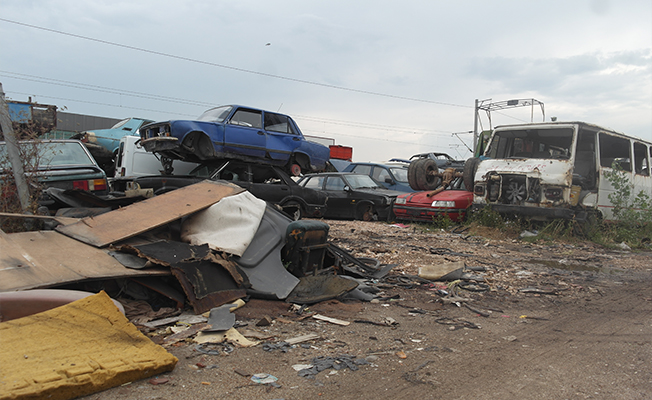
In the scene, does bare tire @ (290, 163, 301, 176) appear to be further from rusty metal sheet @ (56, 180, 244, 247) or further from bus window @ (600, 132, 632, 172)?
bus window @ (600, 132, 632, 172)

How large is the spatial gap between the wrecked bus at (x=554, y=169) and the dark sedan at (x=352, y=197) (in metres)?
2.41

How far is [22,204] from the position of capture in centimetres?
502

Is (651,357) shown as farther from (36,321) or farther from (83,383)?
(36,321)

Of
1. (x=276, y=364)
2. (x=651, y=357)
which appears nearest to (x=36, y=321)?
(x=276, y=364)

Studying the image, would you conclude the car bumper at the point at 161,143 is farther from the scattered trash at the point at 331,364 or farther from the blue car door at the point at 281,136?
the scattered trash at the point at 331,364

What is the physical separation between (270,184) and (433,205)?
12.8ft

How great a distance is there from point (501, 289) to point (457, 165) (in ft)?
37.8

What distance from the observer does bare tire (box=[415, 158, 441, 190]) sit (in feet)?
36.8

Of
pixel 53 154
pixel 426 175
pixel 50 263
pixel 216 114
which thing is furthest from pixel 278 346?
pixel 426 175

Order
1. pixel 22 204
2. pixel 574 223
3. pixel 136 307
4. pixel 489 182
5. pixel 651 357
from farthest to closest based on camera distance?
pixel 489 182, pixel 574 223, pixel 22 204, pixel 136 307, pixel 651 357

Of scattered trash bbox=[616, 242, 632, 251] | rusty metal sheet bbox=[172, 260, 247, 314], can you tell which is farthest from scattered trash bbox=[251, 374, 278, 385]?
scattered trash bbox=[616, 242, 632, 251]

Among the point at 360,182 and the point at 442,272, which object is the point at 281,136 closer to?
the point at 360,182

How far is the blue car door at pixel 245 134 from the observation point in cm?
937

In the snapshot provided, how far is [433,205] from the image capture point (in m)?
10.4
